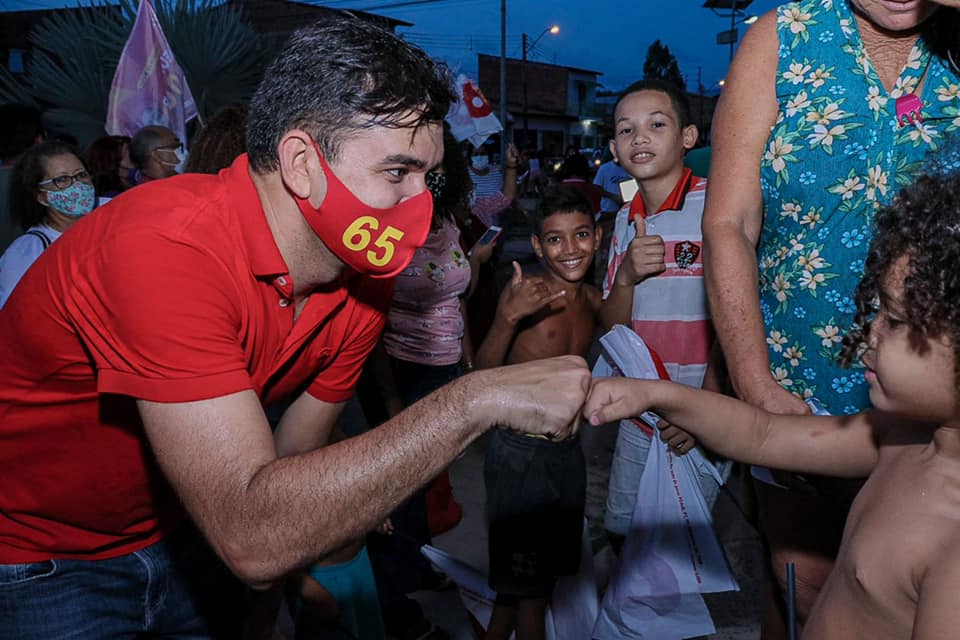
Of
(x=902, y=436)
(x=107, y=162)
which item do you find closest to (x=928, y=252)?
(x=902, y=436)

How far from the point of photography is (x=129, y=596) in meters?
2.03

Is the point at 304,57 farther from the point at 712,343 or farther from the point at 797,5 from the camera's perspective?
the point at 712,343

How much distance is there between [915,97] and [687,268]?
55.6 inches

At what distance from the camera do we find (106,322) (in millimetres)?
1511

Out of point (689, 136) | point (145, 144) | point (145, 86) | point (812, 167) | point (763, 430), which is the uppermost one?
point (145, 86)

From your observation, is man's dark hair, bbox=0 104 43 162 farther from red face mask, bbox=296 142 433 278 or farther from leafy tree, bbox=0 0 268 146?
leafy tree, bbox=0 0 268 146

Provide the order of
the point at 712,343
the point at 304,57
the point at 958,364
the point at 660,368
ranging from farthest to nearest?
the point at 712,343 → the point at 660,368 → the point at 304,57 → the point at 958,364

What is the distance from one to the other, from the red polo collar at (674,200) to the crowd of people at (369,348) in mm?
919

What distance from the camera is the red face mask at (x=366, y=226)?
1724mm

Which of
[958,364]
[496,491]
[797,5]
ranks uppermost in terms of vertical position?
[797,5]

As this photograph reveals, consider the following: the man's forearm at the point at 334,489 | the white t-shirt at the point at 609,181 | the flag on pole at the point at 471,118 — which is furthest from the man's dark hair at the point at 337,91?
the white t-shirt at the point at 609,181

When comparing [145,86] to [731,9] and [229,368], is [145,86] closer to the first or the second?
[229,368]

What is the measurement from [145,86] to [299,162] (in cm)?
543

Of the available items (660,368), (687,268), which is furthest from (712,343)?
(660,368)
